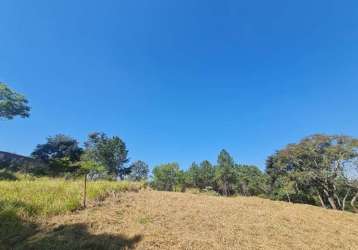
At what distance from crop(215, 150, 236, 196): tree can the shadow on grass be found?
38.0 metres

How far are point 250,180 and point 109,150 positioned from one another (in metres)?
21.0

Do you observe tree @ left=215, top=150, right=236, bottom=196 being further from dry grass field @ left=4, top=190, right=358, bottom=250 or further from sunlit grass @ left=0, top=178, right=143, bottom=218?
sunlit grass @ left=0, top=178, right=143, bottom=218

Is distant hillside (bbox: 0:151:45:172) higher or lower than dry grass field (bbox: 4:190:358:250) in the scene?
higher

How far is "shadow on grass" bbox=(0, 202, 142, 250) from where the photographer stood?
3.86 metres

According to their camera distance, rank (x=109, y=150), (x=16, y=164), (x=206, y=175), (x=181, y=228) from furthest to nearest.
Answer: (x=206, y=175) < (x=109, y=150) < (x=16, y=164) < (x=181, y=228)

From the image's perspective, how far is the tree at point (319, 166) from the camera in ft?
62.1

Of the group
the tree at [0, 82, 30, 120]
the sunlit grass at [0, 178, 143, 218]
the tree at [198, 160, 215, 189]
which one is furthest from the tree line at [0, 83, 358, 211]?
the tree at [198, 160, 215, 189]

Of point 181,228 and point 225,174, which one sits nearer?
point 181,228

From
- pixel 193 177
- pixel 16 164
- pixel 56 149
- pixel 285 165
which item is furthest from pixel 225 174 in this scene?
pixel 16 164

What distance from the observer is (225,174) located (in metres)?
41.3

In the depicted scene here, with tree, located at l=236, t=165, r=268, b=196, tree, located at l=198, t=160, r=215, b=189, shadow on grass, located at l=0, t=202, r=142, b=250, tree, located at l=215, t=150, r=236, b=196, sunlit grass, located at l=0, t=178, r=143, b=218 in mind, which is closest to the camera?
shadow on grass, located at l=0, t=202, r=142, b=250

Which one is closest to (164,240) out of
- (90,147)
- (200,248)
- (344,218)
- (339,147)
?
(200,248)

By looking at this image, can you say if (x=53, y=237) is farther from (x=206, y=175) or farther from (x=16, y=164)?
(x=206, y=175)

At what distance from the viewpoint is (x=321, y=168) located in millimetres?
20016
